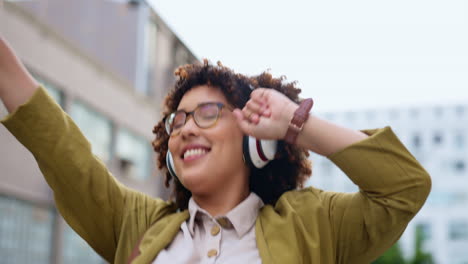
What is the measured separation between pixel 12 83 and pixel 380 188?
1.27 m

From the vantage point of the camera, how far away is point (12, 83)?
83.7 inches

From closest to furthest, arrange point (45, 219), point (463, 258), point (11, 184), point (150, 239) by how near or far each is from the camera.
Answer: point (150, 239) → point (11, 184) → point (45, 219) → point (463, 258)

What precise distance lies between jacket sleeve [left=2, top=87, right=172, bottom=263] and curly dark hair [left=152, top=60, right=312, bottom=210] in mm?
303

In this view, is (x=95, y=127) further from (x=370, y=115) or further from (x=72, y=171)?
(x=370, y=115)

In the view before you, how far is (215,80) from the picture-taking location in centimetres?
253

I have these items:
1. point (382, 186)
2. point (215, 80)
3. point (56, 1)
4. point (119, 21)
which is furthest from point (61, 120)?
point (119, 21)

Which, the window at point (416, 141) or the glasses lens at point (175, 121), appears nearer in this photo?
the glasses lens at point (175, 121)

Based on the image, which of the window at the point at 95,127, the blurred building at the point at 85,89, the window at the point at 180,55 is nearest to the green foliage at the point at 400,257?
the blurred building at the point at 85,89

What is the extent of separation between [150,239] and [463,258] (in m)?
51.3

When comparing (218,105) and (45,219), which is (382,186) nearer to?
(218,105)

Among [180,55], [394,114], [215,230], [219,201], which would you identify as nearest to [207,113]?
[219,201]

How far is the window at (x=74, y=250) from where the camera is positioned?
15711mm

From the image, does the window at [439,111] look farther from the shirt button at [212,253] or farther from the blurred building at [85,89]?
the shirt button at [212,253]

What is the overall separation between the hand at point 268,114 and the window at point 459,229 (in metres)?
52.3
